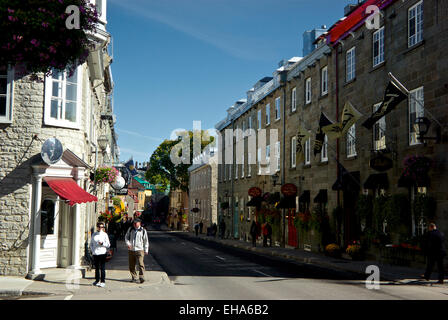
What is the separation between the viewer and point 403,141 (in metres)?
18.9

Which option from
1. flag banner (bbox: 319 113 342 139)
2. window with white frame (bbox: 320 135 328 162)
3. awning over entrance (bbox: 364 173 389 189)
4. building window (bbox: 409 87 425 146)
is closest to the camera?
building window (bbox: 409 87 425 146)

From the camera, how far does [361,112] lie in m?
22.6

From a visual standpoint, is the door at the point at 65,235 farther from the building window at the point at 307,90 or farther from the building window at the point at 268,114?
the building window at the point at 268,114

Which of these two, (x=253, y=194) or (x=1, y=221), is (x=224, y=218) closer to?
(x=253, y=194)

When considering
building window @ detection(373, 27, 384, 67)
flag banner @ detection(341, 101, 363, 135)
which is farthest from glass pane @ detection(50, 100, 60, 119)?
building window @ detection(373, 27, 384, 67)

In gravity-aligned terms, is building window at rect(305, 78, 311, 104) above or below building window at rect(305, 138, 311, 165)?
above

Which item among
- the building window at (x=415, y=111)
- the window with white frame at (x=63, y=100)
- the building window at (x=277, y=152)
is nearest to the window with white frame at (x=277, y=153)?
the building window at (x=277, y=152)

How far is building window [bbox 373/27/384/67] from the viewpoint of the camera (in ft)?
69.5

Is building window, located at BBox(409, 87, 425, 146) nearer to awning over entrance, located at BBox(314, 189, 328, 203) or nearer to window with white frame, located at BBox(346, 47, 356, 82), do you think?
window with white frame, located at BBox(346, 47, 356, 82)

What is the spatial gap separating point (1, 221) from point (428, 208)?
526 inches

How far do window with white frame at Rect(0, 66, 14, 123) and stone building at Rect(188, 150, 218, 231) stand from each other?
43.3 m

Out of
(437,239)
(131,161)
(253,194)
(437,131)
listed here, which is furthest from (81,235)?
(131,161)

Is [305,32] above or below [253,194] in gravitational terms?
above
